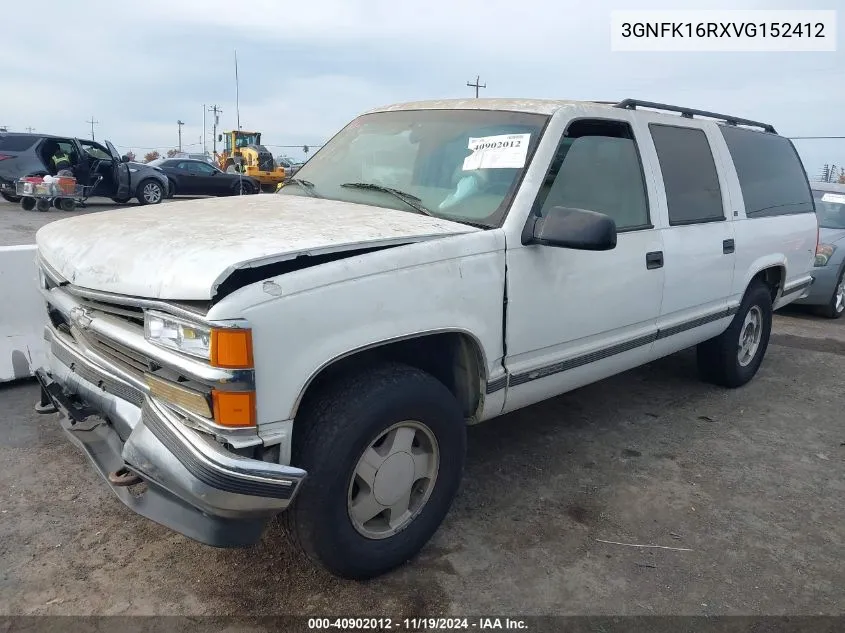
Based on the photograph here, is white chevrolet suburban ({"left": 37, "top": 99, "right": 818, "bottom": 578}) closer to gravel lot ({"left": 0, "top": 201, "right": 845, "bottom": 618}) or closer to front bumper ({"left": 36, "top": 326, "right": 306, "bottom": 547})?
front bumper ({"left": 36, "top": 326, "right": 306, "bottom": 547})

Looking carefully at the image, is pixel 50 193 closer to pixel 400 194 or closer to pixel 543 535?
pixel 400 194

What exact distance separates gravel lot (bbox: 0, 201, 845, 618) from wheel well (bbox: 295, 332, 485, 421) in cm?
63

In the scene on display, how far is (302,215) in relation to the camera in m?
2.93

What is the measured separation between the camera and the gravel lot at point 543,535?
2574mm

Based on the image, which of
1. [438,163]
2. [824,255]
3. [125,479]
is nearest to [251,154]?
[824,255]

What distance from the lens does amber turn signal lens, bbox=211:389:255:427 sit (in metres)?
2.06

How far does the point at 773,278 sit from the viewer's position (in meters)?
5.23

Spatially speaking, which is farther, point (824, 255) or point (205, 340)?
point (824, 255)

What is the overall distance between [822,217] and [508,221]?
722cm

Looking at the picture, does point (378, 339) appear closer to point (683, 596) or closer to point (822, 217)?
point (683, 596)

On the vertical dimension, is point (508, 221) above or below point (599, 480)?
above

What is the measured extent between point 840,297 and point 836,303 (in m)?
0.14

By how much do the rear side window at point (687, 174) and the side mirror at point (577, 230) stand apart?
1.36 metres

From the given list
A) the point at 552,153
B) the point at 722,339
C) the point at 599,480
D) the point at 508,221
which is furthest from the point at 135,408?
the point at 722,339
